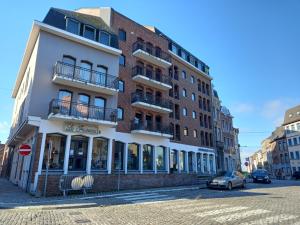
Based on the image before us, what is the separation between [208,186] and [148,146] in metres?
6.84

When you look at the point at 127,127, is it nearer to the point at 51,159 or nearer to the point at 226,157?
the point at 51,159

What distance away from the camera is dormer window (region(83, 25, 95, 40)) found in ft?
63.8

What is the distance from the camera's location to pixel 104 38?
20578mm

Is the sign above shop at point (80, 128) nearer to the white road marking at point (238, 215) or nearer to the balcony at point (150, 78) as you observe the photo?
the balcony at point (150, 78)

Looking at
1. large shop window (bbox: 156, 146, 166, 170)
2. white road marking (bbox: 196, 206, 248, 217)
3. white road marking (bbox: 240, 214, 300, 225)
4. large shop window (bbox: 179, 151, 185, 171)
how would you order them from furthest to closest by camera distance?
large shop window (bbox: 179, 151, 185, 171)
large shop window (bbox: 156, 146, 166, 170)
white road marking (bbox: 196, 206, 248, 217)
white road marking (bbox: 240, 214, 300, 225)

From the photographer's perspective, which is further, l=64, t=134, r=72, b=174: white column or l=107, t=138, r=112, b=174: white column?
l=107, t=138, r=112, b=174: white column

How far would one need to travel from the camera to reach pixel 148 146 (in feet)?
76.6

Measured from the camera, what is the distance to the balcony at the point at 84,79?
16938mm

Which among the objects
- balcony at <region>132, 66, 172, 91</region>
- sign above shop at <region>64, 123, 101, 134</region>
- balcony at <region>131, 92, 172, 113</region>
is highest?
balcony at <region>132, 66, 172, 91</region>

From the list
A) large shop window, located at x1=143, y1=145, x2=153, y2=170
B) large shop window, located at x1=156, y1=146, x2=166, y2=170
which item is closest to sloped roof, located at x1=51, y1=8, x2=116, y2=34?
large shop window, located at x1=143, y1=145, x2=153, y2=170

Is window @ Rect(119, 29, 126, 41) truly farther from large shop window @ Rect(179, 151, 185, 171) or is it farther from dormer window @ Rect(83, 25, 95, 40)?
large shop window @ Rect(179, 151, 185, 171)

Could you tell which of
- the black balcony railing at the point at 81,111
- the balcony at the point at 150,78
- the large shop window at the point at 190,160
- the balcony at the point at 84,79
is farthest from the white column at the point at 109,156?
the large shop window at the point at 190,160

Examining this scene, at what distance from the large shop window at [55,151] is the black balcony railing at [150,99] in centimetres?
808

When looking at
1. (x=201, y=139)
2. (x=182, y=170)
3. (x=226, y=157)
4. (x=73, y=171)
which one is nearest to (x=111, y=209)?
(x=73, y=171)
